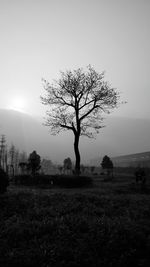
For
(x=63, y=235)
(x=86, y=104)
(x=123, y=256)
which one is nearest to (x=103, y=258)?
(x=123, y=256)

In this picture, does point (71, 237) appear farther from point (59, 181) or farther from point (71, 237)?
point (59, 181)

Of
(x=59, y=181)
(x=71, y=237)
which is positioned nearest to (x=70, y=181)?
(x=59, y=181)

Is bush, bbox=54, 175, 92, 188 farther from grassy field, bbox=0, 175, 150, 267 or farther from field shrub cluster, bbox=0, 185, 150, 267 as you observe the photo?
field shrub cluster, bbox=0, 185, 150, 267

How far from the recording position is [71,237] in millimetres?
7844

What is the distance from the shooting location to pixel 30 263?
612 cm

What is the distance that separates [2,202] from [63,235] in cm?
611

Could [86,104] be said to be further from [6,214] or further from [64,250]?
[64,250]

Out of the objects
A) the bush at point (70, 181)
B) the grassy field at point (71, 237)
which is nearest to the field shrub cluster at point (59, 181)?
the bush at point (70, 181)

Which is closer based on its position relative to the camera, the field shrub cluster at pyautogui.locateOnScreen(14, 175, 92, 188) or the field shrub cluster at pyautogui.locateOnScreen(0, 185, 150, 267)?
the field shrub cluster at pyautogui.locateOnScreen(0, 185, 150, 267)

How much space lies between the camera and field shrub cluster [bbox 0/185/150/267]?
20.7 ft

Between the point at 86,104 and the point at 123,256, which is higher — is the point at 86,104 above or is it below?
A: above

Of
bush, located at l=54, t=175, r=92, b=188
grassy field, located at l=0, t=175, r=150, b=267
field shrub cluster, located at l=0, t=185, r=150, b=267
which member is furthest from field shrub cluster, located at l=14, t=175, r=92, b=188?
field shrub cluster, located at l=0, t=185, r=150, b=267

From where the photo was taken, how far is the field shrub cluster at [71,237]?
20.7 ft

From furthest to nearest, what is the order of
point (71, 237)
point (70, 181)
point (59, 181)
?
point (59, 181) < point (70, 181) < point (71, 237)
